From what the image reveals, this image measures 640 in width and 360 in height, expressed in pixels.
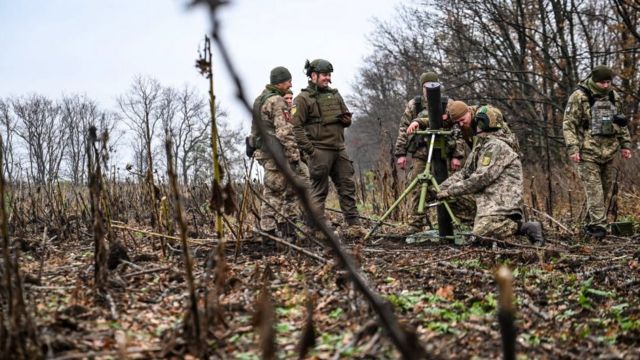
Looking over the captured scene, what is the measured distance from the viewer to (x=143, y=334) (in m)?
3.10

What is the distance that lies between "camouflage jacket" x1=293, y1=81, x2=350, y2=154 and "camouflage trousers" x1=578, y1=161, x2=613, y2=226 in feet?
9.65

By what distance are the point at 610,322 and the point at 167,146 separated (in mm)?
2628

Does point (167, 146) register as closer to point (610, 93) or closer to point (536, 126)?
point (610, 93)

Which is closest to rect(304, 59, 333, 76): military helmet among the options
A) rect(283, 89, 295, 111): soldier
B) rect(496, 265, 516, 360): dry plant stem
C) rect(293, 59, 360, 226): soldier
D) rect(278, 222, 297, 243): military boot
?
rect(293, 59, 360, 226): soldier

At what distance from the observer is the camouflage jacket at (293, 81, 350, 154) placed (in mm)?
7277

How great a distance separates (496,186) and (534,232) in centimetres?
56

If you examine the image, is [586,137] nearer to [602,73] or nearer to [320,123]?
[602,73]

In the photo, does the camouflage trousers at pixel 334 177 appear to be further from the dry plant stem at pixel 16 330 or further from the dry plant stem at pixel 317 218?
the dry plant stem at pixel 317 218

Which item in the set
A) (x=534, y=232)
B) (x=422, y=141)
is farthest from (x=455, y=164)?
(x=534, y=232)

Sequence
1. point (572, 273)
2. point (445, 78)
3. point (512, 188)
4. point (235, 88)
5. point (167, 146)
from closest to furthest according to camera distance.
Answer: point (235, 88), point (167, 146), point (572, 273), point (512, 188), point (445, 78)

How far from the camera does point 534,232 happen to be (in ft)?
18.5

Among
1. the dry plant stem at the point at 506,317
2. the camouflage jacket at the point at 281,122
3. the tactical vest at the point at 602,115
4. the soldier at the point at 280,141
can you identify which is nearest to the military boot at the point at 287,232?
the soldier at the point at 280,141

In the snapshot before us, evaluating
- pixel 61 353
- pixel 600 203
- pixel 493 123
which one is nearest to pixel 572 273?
pixel 493 123

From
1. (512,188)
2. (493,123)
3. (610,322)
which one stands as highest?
A: (493,123)
